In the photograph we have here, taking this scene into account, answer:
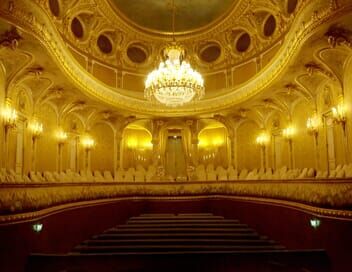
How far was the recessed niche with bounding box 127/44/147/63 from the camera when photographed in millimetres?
14423

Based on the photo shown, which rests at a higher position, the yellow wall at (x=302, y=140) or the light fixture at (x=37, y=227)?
the yellow wall at (x=302, y=140)

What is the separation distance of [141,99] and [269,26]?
257 inches

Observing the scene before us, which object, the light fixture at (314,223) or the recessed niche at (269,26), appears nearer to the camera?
the light fixture at (314,223)

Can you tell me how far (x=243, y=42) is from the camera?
13352 mm

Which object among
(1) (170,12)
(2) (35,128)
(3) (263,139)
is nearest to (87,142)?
(2) (35,128)

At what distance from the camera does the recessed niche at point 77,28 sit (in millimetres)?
11664

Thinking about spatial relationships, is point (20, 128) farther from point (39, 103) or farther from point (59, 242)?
point (59, 242)

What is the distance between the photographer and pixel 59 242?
4367 mm

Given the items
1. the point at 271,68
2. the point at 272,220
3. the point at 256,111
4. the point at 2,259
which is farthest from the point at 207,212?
the point at 2,259

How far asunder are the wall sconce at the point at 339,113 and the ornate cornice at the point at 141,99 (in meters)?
1.93

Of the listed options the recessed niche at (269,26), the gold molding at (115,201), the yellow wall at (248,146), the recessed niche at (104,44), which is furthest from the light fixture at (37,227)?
the yellow wall at (248,146)

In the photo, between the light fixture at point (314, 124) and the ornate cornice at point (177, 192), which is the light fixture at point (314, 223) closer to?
the ornate cornice at point (177, 192)

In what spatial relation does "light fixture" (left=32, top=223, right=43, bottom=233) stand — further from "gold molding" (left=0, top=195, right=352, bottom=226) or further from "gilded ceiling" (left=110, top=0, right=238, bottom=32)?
"gilded ceiling" (left=110, top=0, right=238, bottom=32)

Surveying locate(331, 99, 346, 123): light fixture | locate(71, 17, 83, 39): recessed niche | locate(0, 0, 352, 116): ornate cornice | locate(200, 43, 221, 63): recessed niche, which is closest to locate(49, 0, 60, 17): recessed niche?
locate(71, 17, 83, 39): recessed niche
